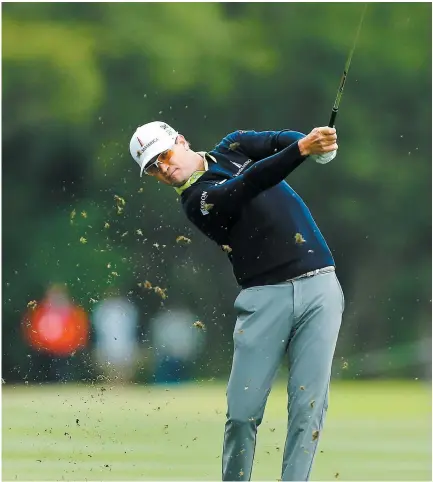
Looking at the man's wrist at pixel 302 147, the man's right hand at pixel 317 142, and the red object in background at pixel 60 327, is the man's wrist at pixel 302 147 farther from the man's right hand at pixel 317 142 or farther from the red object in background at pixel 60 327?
the red object in background at pixel 60 327

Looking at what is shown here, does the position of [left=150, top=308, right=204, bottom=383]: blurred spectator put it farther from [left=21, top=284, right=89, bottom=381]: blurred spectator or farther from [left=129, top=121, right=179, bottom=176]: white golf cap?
[left=129, top=121, right=179, bottom=176]: white golf cap

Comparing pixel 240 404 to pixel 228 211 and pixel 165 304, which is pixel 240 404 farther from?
pixel 165 304

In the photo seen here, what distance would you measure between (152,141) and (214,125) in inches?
807

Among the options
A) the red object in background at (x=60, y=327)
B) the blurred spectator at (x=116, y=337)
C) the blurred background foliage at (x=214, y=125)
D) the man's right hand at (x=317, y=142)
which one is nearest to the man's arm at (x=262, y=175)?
the man's right hand at (x=317, y=142)

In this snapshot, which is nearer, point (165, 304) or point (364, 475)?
point (364, 475)

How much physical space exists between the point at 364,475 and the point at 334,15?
2119 cm

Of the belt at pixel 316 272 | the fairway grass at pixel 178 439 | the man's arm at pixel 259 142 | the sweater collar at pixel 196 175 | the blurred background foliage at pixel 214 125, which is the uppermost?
the blurred background foliage at pixel 214 125

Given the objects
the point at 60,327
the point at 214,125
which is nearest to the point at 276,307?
the point at 60,327

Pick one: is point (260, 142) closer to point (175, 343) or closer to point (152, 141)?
point (152, 141)

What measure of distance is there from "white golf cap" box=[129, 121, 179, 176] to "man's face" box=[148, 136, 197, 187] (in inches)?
1.3

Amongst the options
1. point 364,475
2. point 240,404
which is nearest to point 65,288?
point 364,475

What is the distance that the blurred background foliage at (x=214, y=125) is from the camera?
25.5 metres

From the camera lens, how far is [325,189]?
26.9m

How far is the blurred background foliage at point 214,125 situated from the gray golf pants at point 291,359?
18267 millimetres
